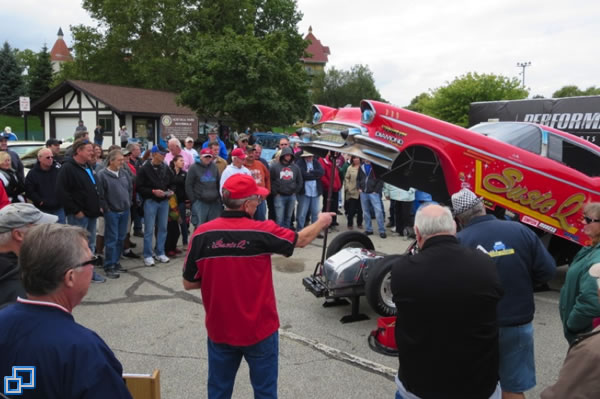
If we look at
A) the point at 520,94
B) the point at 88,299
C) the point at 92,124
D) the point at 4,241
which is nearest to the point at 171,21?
the point at 92,124

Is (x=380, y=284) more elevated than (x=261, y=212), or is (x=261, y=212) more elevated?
(x=261, y=212)

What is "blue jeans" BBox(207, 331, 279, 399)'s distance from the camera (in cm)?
298

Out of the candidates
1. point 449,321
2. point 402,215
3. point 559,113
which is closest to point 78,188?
point 449,321

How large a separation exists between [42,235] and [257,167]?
23.7 feet

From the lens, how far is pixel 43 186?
656 cm

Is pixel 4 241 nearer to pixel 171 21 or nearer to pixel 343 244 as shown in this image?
pixel 343 244

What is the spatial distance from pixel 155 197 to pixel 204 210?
34.8 inches

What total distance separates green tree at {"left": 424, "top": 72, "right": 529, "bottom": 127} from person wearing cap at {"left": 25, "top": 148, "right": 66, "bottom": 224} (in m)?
29.8

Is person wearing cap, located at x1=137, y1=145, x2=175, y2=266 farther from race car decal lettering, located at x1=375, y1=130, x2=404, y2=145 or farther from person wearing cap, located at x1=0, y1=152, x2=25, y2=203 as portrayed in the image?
race car decal lettering, located at x1=375, y1=130, x2=404, y2=145

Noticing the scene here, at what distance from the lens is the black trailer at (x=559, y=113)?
15016 mm

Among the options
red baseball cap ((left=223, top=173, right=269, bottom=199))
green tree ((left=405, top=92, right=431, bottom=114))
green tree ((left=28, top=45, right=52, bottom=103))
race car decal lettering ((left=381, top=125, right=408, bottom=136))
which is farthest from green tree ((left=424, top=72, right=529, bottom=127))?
green tree ((left=28, top=45, right=52, bottom=103))

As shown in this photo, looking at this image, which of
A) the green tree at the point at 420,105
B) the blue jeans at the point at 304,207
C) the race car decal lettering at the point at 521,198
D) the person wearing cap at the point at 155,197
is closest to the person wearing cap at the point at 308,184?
the blue jeans at the point at 304,207

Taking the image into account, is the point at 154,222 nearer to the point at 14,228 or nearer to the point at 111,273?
the point at 111,273

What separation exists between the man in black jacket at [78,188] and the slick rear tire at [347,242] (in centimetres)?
337
